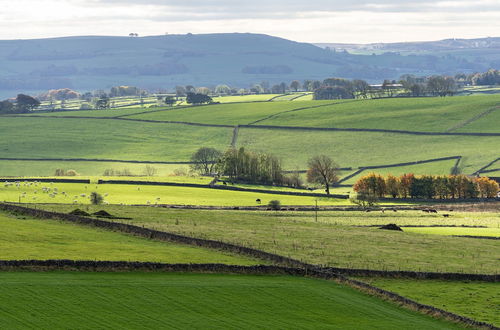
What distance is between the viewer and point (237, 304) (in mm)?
51594

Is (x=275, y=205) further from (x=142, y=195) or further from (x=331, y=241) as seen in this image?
(x=331, y=241)

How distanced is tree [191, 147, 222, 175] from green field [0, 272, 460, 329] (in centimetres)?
11955

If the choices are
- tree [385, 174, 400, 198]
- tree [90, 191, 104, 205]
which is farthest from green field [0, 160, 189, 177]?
tree [90, 191, 104, 205]

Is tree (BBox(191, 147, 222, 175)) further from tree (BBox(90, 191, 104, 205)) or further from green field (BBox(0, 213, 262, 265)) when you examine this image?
green field (BBox(0, 213, 262, 265))

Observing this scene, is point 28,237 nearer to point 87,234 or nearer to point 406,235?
point 87,234

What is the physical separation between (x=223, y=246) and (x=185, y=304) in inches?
769

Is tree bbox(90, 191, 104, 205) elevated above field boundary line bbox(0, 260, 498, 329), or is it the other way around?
tree bbox(90, 191, 104, 205)

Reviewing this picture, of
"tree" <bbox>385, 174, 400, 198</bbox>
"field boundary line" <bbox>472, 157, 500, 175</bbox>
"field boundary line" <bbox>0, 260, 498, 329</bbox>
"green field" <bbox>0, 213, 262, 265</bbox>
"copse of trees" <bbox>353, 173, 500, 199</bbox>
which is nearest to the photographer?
"field boundary line" <bbox>0, 260, 498, 329</bbox>

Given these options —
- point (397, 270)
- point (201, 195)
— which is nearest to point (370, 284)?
point (397, 270)

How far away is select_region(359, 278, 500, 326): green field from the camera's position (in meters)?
55.2

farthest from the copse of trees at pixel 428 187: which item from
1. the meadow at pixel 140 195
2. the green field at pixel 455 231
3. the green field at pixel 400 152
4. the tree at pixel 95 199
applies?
the tree at pixel 95 199

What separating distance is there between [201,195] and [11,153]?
78776mm

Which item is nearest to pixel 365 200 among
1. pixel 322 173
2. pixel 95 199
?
pixel 322 173

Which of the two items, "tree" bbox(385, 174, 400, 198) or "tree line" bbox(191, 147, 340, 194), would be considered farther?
"tree line" bbox(191, 147, 340, 194)
